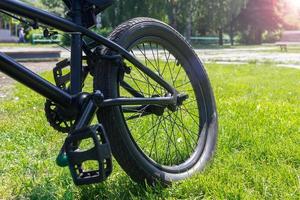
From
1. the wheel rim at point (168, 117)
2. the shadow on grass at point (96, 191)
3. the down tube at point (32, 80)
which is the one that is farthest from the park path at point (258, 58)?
the down tube at point (32, 80)

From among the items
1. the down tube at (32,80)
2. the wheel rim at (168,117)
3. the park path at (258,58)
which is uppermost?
the down tube at (32,80)

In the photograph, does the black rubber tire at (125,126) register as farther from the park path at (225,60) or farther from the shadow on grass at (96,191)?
the park path at (225,60)

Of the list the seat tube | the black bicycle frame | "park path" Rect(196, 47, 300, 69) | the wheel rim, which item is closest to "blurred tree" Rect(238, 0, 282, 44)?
"park path" Rect(196, 47, 300, 69)

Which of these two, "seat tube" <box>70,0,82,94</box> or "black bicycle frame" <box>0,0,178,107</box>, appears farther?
"seat tube" <box>70,0,82,94</box>

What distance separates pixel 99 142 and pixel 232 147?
1432 mm

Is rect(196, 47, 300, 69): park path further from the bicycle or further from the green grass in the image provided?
the bicycle

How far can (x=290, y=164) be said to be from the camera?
2678 millimetres

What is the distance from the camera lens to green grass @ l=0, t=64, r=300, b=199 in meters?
2.22

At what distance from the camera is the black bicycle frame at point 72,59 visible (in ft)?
5.99

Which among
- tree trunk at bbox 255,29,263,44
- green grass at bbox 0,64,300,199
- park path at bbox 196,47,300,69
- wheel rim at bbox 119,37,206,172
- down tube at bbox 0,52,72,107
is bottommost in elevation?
tree trunk at bbox 255,29,263,44

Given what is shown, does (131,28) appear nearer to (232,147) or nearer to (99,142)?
(99,142)

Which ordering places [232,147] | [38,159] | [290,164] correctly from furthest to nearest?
1. [232,147]
2. [38,159]
3. [290,164]

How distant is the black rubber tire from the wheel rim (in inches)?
1.5

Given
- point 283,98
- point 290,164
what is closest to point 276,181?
point 290,164
